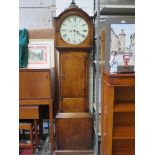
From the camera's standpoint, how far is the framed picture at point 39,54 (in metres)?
2.94

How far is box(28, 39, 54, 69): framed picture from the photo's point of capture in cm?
294

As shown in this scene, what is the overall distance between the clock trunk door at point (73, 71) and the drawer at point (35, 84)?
0.16 m

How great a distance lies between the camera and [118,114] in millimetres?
2180

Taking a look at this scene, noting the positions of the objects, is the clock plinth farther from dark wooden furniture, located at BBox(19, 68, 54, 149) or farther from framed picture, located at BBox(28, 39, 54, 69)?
framed picture, located at BBox(28, 39, 54, 69)

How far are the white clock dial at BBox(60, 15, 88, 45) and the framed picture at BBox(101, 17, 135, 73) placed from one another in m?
0.62

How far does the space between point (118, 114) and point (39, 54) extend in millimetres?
1255

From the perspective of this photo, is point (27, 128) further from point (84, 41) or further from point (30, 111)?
point (84, 41)

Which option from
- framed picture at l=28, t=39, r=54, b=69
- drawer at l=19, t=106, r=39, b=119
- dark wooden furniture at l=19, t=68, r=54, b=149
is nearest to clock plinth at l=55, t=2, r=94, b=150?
dark wooden furniture at l=19, t=68, r=54, b=149

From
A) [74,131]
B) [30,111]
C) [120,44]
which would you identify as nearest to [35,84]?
[30,111]

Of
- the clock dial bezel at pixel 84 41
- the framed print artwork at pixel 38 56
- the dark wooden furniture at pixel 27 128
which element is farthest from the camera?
the framed print artwork at pixel 38 56

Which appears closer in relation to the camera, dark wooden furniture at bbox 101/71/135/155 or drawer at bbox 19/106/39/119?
dark wooden furniture at bbox 101/71/135/155

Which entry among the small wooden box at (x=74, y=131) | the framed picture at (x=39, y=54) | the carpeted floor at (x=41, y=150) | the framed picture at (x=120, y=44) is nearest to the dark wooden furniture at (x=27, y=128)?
the carpeted floor at (x=41, y=150)

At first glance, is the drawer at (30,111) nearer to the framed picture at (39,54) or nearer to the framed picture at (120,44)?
the framed picture at (39,54)
